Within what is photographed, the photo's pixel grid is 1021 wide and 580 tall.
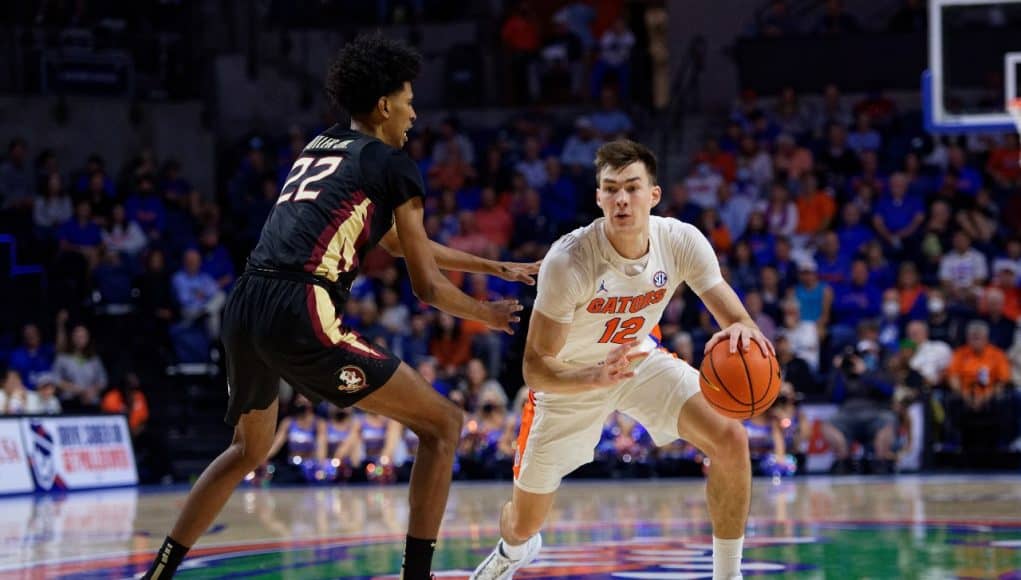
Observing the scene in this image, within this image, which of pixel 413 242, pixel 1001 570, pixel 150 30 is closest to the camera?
pixel 413 242

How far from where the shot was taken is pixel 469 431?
16375 millimetres

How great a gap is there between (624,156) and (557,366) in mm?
969

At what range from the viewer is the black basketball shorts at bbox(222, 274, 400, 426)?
581cm

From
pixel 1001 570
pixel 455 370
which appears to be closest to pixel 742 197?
pixel 455 370

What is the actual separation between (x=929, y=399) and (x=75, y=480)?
359 inches

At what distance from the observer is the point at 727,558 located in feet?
21.3

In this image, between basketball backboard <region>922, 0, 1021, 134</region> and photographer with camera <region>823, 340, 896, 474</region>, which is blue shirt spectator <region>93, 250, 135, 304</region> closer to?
photographer with camera <region>823, 340, 896, 474</region>

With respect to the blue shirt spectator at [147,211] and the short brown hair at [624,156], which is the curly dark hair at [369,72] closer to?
the short brown hair at [624,156]

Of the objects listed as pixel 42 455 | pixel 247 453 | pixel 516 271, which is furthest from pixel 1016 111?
pixel 42 455

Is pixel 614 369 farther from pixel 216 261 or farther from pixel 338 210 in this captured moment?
pixel 216 261

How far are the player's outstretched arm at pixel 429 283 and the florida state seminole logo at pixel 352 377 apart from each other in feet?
1.31

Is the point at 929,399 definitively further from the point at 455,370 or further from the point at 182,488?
the point at 182,488

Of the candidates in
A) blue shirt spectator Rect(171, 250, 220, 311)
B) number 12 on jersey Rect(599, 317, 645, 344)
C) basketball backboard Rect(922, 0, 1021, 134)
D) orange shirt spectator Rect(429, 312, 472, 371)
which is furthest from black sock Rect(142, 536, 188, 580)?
basketball backboard Rect(922, 0, 1021, 134)

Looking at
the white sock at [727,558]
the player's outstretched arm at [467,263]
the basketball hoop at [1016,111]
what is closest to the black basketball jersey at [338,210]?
the player's outstretched arm at [467,263]
